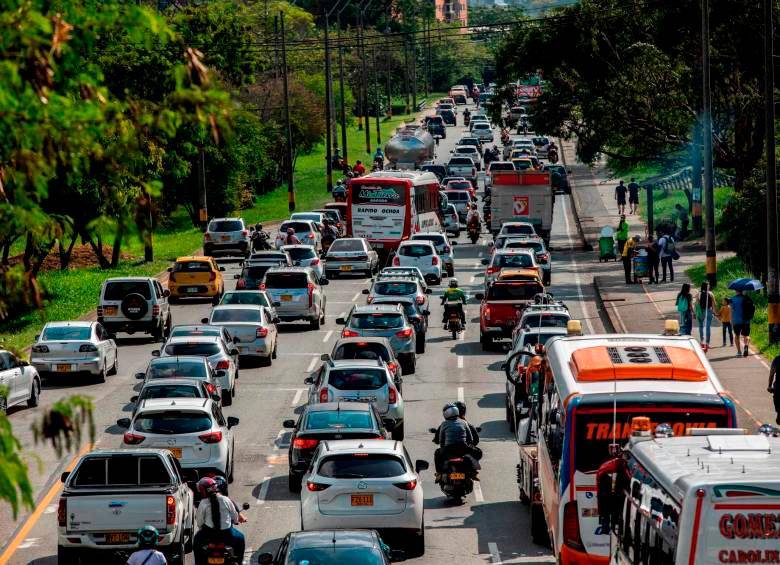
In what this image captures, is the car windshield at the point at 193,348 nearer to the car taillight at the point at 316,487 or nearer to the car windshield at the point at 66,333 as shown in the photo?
the car windshield at the point at 66,333

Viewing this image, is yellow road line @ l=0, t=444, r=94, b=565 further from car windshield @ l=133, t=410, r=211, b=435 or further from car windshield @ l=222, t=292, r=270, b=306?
car windshield @ l=222, t=292, r=270, b=306

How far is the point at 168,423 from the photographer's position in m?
23.5

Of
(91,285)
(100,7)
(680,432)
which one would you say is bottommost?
(91,285)

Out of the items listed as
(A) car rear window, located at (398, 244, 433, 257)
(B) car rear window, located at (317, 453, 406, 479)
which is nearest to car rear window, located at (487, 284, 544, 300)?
(A) car rear window, located at (398, 244, 433, 257)

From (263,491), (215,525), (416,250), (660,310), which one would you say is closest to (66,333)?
(263,491)

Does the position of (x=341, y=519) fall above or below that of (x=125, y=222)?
below

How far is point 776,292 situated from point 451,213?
38.7 m

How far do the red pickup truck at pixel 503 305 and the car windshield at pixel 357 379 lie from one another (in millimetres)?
12126

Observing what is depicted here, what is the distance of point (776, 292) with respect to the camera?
119ft

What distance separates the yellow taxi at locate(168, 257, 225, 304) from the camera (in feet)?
164

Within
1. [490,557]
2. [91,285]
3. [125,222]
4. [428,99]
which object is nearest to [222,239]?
[91,285]

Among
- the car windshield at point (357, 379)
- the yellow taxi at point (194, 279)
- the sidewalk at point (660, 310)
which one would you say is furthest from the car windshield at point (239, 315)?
the yellow taxi at point (194, 279)

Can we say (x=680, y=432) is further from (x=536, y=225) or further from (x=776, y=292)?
(x=536, y=225)

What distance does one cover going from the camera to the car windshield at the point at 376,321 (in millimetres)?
36125
